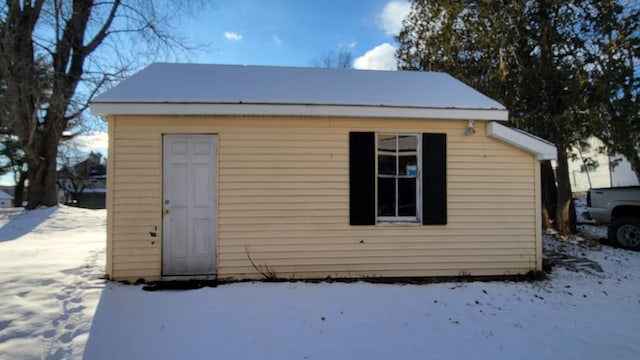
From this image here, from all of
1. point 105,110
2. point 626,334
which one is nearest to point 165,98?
point 105,110

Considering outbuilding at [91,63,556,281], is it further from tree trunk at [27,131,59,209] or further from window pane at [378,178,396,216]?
tree trunk at [27,131,59,209]

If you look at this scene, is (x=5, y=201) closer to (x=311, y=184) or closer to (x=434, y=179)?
(x=311, y=184)

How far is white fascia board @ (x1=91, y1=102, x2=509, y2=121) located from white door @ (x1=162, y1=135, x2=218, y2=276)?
457mm

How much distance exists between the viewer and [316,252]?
19.5 ft

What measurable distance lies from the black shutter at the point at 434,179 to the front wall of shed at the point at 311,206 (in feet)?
0.41

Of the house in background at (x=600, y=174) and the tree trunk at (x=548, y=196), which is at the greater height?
the house in background at (x=600, y=174)

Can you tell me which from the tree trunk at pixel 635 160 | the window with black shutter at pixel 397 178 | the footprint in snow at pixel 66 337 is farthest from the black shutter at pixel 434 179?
the tree trunk at pixel 635 160

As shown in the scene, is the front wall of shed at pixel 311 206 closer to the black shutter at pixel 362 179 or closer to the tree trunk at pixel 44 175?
the black shutter at pixel 362 179

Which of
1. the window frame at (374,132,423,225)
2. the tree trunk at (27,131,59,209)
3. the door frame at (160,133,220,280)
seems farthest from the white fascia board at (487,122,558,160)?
the tree trunk at (27,131,59,209)

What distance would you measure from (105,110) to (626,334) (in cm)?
727

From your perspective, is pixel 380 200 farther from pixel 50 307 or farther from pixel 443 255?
pixel 50 307

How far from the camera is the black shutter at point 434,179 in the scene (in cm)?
609

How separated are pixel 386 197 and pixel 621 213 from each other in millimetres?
6625

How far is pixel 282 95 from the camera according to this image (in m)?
6.09
